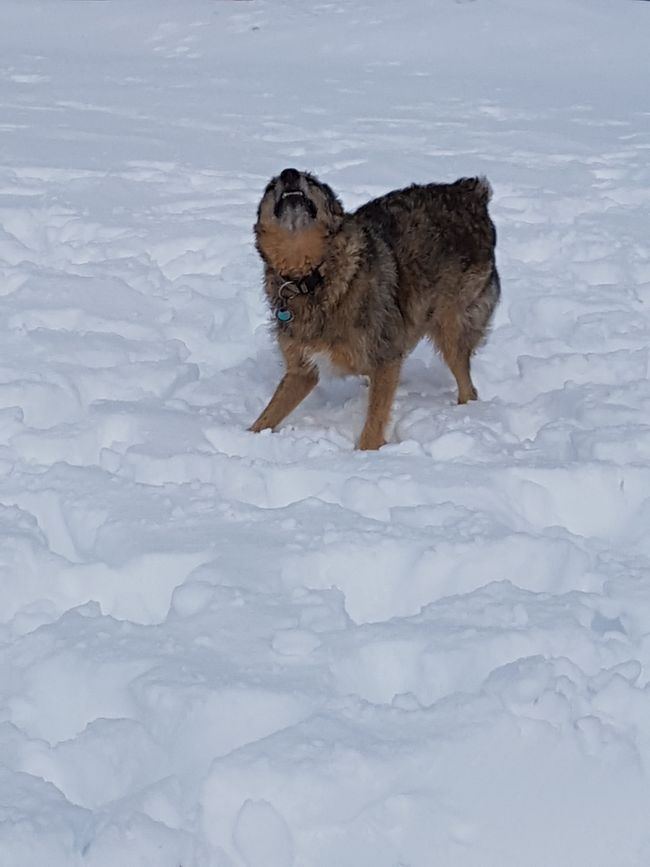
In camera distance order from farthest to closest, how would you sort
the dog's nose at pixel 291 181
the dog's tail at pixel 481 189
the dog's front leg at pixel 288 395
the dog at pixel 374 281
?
the dog's tail at pixel 481 189 < the dog's front leg at pixel 288 395 < the dog at pixel 374 281 < the dog's nose at pixel 291 181

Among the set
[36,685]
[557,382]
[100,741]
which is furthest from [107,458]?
[557,382]

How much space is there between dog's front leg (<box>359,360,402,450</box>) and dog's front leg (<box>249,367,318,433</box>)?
0.97 feet

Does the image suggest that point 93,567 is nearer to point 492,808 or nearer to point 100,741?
point 100,741

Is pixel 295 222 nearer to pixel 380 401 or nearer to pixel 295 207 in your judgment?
pixel 295 207

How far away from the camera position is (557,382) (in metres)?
4.87

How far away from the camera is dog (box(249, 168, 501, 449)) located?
4.25 m

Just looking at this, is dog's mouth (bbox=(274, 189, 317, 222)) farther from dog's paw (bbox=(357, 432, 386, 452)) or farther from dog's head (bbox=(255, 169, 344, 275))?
dog's paw (bbox=(357, 432, 386, 452))

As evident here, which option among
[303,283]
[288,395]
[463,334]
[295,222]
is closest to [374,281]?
[303,283]

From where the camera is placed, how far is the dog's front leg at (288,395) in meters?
4.54

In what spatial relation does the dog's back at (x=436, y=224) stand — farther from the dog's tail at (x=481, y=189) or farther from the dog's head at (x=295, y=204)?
the dog's head at (x=295, y=204)

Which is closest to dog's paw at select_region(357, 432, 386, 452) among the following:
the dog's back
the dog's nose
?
the dog's back

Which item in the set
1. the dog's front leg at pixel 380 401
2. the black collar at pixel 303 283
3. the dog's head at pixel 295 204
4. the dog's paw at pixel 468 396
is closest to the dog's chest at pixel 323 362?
the dog's front leg at pixel 380 401

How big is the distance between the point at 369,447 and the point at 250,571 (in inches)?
49.9

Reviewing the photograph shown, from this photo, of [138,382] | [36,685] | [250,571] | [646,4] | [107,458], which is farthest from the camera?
[646,4]
